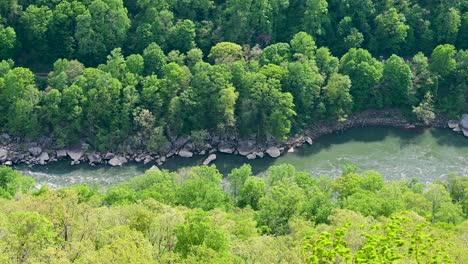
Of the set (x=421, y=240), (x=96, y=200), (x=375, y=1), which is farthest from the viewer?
(x=375, y=1)

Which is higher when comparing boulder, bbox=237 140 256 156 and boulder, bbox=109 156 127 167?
boulder, bbox=237 140 256 156

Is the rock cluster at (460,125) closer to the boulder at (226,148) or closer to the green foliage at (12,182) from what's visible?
the boulder at (226,148)

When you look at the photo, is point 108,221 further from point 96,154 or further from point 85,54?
point 85,54

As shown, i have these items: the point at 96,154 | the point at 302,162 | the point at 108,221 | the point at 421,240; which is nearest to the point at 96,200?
the point at 108,221

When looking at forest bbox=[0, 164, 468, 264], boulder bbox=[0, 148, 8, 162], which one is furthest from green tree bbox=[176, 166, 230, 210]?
boulder bbox=[0, 148, 8, 162]

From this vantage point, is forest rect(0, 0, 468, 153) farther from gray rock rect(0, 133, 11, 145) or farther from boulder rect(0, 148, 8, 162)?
boulder rect(0, 148, 8, 162)

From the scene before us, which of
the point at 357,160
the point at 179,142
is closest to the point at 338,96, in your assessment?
the point at 357,160
